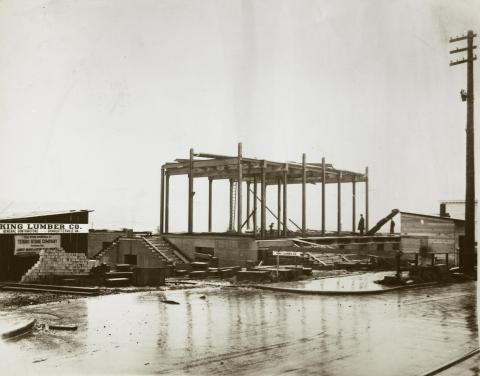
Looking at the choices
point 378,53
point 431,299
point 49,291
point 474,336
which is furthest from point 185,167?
point 474,336

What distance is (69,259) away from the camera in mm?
22906

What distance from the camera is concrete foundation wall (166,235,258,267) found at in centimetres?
2889

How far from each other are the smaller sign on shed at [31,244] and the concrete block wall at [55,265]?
0.94 ft

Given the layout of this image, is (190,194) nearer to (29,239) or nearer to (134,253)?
(134,253)

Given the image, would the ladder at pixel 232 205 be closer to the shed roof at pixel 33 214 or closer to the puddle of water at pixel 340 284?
the shed roof at pixel 33 214

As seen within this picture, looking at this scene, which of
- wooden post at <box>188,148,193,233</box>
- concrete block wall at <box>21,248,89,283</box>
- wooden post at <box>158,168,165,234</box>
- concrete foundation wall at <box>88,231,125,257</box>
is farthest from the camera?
concrete foundation wall at <box>88,231,125,257</box>

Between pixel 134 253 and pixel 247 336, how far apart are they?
20.8m

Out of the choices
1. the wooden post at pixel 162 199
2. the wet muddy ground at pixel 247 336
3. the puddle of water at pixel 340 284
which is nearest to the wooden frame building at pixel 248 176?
the wooden post at pixel 162 199

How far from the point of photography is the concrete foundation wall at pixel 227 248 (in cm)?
2889

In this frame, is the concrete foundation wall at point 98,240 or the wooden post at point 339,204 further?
the wooden post at point 339,204

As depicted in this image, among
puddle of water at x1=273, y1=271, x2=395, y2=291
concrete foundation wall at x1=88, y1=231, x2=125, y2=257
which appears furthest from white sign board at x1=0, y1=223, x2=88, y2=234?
concrete foundation wall at x1=88, y1=231, x2=125, y2=257

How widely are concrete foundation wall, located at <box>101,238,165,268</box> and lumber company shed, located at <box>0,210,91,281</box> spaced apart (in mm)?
6349

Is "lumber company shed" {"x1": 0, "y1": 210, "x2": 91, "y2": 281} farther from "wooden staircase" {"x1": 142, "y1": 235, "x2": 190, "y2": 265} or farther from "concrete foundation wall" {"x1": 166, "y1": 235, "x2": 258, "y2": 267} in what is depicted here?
"concrete foundation wall" {"x1": 166, "y1": 235, "x2": 258, "y2": 267}

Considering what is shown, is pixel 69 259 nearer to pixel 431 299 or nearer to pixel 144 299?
pixel 144 299
